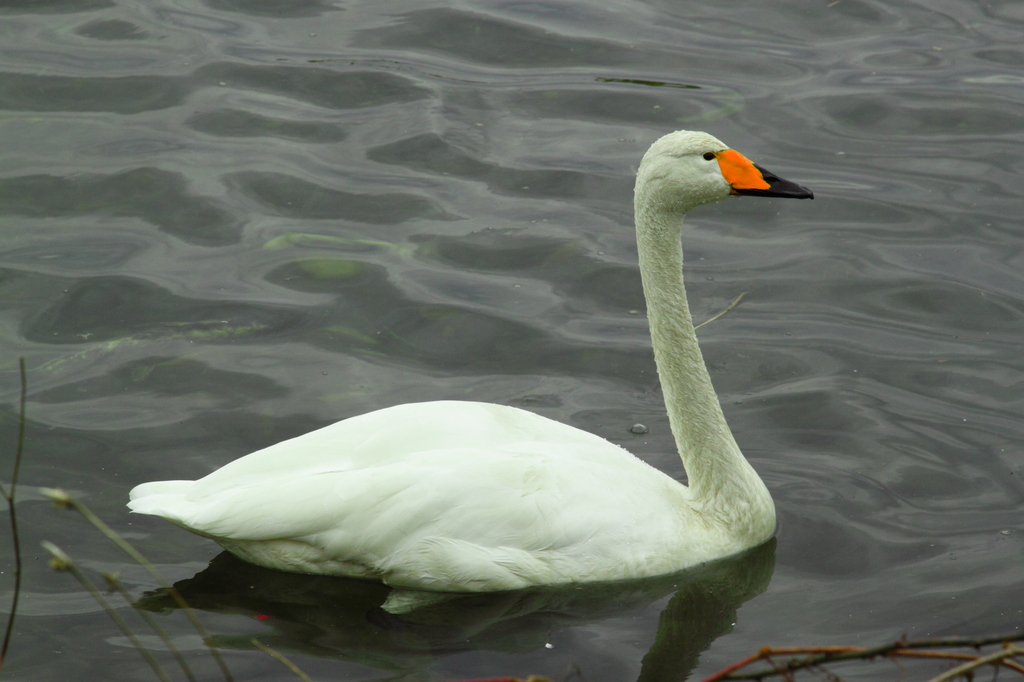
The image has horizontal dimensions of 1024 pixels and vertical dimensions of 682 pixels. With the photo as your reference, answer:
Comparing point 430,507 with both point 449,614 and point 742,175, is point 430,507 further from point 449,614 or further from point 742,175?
point 742,175

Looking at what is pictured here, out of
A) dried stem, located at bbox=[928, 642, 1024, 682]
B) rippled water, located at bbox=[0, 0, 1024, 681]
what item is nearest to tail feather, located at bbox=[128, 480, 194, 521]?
rippled water, located at bbox=[0, 0, 1024, 681]

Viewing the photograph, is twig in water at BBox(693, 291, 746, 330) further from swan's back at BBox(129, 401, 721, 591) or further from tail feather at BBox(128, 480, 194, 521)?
tail feather at BBox(128, 480, 194, 521)

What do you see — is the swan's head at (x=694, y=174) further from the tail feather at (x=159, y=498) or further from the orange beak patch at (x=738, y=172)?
the tail feather at (x=159, y=498)

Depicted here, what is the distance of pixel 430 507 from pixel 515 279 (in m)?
3.21

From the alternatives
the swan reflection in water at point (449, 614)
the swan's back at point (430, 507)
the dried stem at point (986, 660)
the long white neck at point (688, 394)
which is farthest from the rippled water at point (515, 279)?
the dried stem at point (986, 660)

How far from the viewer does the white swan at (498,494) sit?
16.0 ft

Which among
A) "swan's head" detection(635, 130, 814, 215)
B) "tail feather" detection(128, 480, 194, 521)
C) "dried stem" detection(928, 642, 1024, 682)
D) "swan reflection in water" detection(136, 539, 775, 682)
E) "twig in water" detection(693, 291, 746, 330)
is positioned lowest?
"swan reflection in water" detection(136, 539, 775, 682)

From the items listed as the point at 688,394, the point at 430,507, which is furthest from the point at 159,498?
the point at 688,394

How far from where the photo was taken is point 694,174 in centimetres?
521

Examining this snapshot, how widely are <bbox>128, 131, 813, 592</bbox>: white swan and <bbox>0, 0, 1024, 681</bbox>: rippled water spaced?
0.20 m

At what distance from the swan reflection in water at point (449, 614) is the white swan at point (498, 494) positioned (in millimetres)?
84

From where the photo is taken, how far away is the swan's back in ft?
15.9

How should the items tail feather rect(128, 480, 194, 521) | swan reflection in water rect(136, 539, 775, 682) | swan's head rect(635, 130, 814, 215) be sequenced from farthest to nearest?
swan's head rect(635, 130, 814, 215)
tail feather rect(128, 480, 194, 521)
swan reflection in water rect(136, 539, 775, 682)

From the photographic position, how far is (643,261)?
18.0 ft
